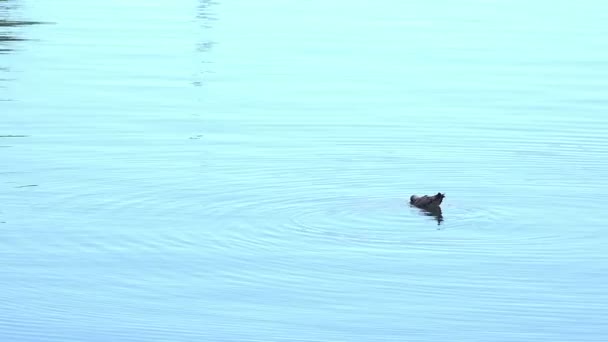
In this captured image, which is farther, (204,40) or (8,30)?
(8,30)

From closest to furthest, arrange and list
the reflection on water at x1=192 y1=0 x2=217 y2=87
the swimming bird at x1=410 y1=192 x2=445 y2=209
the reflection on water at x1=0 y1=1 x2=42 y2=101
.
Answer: the swimming bird at x1=410 y1=192 x2=445 y2=209, the reflection on water at x1=192 y1=0 x2=217 y2=87, the reflection on water at x1=0 y1=1 x2=42 y2=101

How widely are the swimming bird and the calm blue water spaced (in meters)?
0.18

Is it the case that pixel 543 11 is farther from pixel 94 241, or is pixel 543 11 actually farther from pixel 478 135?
pixel 94 241

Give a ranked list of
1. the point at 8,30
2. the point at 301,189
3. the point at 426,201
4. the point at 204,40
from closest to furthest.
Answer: the point at 426,201
the point at 301,189
the point at 204,40
the point at 8,30

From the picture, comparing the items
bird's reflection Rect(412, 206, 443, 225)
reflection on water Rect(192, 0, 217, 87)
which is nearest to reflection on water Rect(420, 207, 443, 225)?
bird's reflection Rect(412, 206, 443, 225)

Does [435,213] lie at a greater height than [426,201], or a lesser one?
lesser

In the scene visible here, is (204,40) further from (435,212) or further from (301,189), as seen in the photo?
(435,212)

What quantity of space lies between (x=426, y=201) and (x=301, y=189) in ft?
5.27

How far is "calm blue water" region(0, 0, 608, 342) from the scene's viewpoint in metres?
11.8

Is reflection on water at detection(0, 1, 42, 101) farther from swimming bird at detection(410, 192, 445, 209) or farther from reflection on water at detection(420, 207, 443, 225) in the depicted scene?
reflection on water at detection(420, 207, 443, 225)

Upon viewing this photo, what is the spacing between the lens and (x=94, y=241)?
1375 cm

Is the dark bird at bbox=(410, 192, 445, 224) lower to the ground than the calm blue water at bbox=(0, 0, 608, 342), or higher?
higher

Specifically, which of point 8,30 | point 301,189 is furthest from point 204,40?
point 301,189

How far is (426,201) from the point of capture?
1495cm
